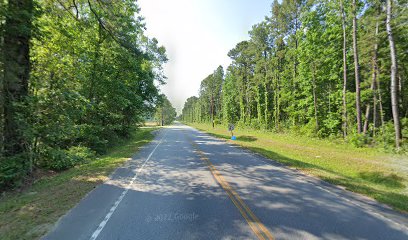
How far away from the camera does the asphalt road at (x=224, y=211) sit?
4.45 meters

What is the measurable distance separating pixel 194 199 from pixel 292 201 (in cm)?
257

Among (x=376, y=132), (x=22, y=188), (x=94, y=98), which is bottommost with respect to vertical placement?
(x=22, y=188)

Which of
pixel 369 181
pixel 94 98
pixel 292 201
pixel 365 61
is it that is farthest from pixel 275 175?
pixel 365 61

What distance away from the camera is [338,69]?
80.1ft

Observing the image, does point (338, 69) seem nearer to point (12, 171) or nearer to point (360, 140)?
point (360, 140)

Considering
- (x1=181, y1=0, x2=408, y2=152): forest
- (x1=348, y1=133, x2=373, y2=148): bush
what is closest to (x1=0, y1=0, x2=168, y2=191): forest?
(x1=348, y1=133, x2=373, y2=148): bush

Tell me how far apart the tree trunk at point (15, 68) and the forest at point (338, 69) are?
19.0 m

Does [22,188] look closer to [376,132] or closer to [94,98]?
[94,98]

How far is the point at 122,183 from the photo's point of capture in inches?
311

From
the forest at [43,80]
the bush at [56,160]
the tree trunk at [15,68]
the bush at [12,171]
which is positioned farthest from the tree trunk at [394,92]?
the bush at [12,171]

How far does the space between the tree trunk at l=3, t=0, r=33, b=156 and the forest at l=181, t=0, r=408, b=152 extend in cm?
1896

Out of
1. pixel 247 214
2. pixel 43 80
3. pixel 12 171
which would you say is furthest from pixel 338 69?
pixel 12 171

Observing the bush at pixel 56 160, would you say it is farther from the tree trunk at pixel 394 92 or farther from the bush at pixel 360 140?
the tree trunk at pixel 394 92

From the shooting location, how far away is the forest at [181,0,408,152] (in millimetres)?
16797
